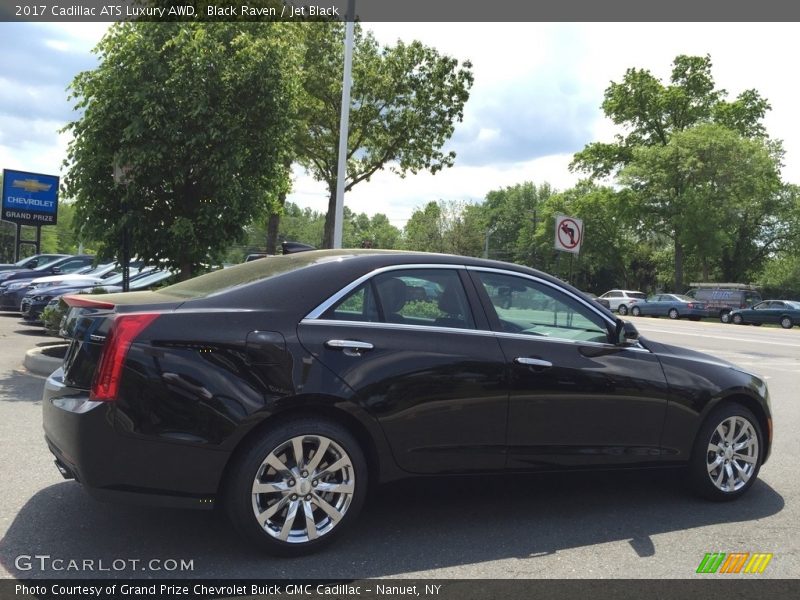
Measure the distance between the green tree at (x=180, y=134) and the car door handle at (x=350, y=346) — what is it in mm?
6773

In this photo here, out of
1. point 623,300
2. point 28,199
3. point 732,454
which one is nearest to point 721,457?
point 732,454


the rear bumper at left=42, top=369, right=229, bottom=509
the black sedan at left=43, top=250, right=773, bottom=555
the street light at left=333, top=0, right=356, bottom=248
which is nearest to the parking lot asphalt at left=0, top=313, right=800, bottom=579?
the black sedan at left=43, top=250, right=773, bottom=555

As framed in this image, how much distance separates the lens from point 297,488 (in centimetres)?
361

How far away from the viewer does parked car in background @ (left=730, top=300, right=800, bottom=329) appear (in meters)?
34.5

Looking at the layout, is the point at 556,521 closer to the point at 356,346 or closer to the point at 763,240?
the point at 356,346

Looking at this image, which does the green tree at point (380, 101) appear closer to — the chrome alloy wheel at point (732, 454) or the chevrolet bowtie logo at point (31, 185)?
the chevrolet bowtie logo at point (31, 185)

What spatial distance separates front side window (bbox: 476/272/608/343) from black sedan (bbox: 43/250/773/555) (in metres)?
0.01

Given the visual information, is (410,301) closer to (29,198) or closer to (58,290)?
(58,290)

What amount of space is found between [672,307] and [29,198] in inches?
1347

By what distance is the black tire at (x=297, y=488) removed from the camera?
3512 millimetres

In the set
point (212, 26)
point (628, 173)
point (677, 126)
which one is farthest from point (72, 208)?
point (677, 126)

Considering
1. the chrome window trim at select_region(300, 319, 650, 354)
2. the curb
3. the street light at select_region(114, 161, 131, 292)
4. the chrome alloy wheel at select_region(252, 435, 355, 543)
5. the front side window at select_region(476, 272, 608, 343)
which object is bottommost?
the curb

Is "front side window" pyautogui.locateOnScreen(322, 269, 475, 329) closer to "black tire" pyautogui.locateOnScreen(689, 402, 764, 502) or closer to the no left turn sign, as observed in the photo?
"black tire" pyautogui.locateOnScreen(689, 402, 764, 502)

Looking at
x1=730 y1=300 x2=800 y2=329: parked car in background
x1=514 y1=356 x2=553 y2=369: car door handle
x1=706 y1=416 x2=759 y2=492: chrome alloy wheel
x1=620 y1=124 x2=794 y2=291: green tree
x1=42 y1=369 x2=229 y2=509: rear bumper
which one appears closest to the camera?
x1=42 y1=369 x2=229 y2=509: rear bumper
